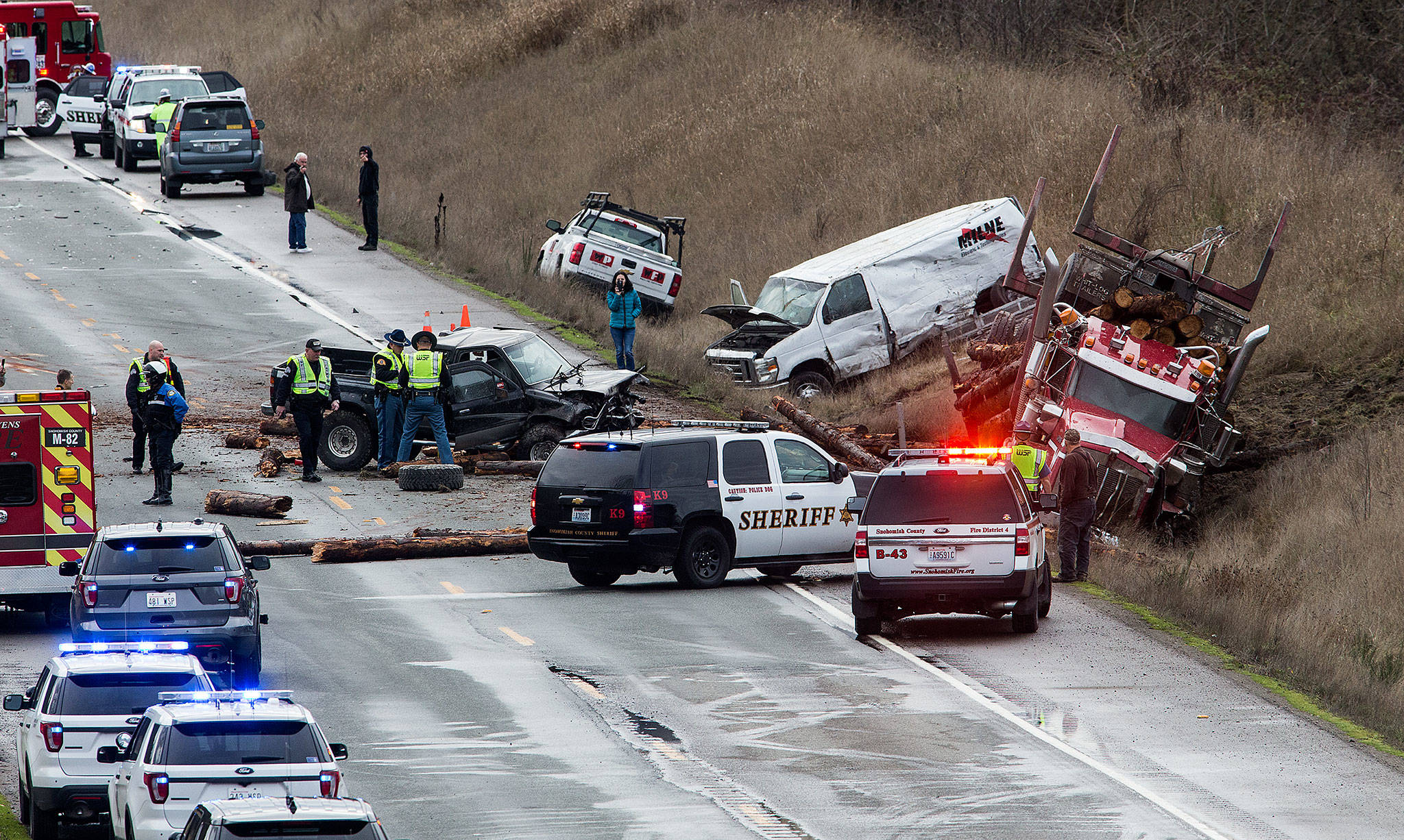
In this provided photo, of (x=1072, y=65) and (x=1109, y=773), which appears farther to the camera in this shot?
(x=1072, y=65)

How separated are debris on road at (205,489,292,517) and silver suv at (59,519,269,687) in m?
6.96

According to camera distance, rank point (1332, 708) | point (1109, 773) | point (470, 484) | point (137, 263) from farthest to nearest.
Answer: point (137, 263)
point (470, 484)
point (1332, 708)
point (1109, 773)

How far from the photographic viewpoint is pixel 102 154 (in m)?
50.5

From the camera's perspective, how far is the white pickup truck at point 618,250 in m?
36.0

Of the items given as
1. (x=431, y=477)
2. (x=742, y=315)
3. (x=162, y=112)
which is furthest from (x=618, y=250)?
(x=162, y=112)

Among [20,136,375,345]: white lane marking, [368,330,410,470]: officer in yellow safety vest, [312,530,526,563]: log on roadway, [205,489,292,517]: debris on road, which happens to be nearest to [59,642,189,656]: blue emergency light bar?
[312,530,526,563]: log on roadway

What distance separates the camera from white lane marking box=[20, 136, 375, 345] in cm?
3328

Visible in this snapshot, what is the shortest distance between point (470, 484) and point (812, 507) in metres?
6.80

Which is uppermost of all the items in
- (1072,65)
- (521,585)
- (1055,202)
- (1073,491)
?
(1072,65)

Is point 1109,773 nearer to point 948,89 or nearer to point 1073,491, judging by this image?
point 1073,491

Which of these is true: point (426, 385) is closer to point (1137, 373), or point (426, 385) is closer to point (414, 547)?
point (414, 547)

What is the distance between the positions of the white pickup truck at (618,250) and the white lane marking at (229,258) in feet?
16.0

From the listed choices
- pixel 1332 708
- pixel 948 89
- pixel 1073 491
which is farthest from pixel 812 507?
pixel 948 89

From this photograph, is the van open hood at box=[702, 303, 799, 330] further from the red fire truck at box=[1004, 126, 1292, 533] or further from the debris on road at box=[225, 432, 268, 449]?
the debris on road at box=[225, 432, 268, 449]
